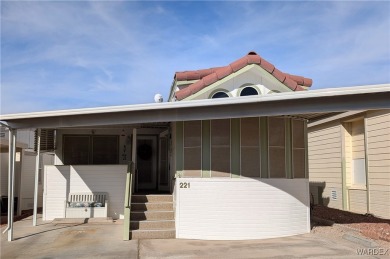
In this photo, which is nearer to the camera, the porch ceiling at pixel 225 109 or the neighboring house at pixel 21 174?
the porch ceiling at pixel 225 109

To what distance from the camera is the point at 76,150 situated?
51.1 feet

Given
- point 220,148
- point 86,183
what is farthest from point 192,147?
point 86,183

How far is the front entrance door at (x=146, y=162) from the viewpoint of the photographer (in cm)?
1575

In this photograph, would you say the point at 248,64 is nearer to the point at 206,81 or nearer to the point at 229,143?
the point at 206,81

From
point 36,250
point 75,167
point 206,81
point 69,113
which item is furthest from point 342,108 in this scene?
point 75,167

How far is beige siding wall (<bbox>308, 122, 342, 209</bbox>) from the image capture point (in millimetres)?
16981

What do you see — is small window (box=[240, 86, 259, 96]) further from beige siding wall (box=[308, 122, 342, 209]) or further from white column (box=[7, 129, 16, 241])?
white column (box=[7, 129, 16, 241])

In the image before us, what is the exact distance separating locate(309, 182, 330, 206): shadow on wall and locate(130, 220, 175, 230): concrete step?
9.27 meters

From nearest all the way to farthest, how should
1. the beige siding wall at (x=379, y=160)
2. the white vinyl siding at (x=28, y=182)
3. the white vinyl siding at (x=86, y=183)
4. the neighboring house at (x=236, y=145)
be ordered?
the neighboring house at (x=236, y=145) → the beige siding wall at (x=379, y=160) → the white vinyl siding at (x=86, y=183) → the white vinyl siding at (x=28, y=182)

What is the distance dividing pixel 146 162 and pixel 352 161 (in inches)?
320

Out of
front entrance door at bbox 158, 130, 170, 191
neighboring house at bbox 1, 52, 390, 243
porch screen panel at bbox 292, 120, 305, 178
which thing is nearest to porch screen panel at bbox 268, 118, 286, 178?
neighboring house at bbox 1, 52, 390, 243

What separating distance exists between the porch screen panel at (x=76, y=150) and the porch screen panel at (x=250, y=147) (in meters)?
7.03

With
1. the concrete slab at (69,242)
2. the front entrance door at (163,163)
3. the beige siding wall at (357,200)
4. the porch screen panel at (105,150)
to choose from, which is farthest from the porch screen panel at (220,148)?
the beige siding wall at (357,200)

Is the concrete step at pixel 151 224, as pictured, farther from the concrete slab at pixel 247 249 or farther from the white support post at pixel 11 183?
the white support post at pixel 11 183
